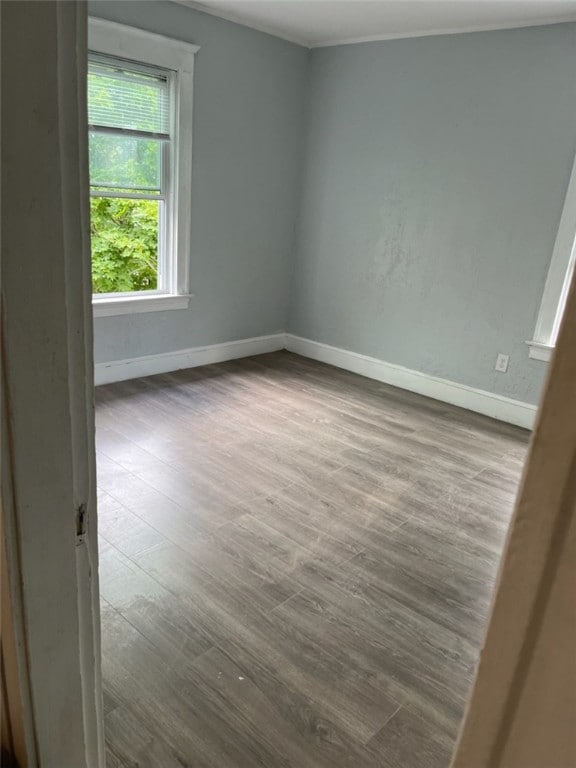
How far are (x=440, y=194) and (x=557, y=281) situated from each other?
1.00m

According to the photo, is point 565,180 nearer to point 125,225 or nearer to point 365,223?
point 365,223

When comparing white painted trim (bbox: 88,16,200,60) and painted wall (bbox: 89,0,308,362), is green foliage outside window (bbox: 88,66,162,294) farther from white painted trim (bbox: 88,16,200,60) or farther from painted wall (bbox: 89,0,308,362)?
painted wall (bbox: 89,0,308,362)

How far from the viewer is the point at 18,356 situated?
2.30 ft

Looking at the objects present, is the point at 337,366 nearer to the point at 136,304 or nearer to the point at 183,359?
the point at 183,359

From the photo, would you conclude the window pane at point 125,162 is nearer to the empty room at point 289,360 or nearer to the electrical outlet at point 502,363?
the empty room at point 289,360

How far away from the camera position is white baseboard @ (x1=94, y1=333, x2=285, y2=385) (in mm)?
3896

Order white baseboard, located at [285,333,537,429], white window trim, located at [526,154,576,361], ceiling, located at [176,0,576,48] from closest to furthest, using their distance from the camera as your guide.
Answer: ceiling, located at [176,0,576,48] → white window trim, located at [526,154,576,361] → white baseboard, located at [285,333,537,429]

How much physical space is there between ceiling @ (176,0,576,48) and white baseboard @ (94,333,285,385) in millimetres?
2289

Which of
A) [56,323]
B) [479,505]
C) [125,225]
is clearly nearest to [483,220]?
[479,505]

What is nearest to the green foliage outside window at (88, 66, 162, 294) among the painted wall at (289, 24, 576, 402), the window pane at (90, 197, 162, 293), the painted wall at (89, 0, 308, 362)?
the window pane at (90, 197, 162, 293)

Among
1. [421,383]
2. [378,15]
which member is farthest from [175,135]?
[421,383]

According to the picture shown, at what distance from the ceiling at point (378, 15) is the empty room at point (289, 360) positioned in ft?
0.08

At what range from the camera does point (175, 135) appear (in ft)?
12.2

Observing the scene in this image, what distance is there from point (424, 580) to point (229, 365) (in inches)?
106
